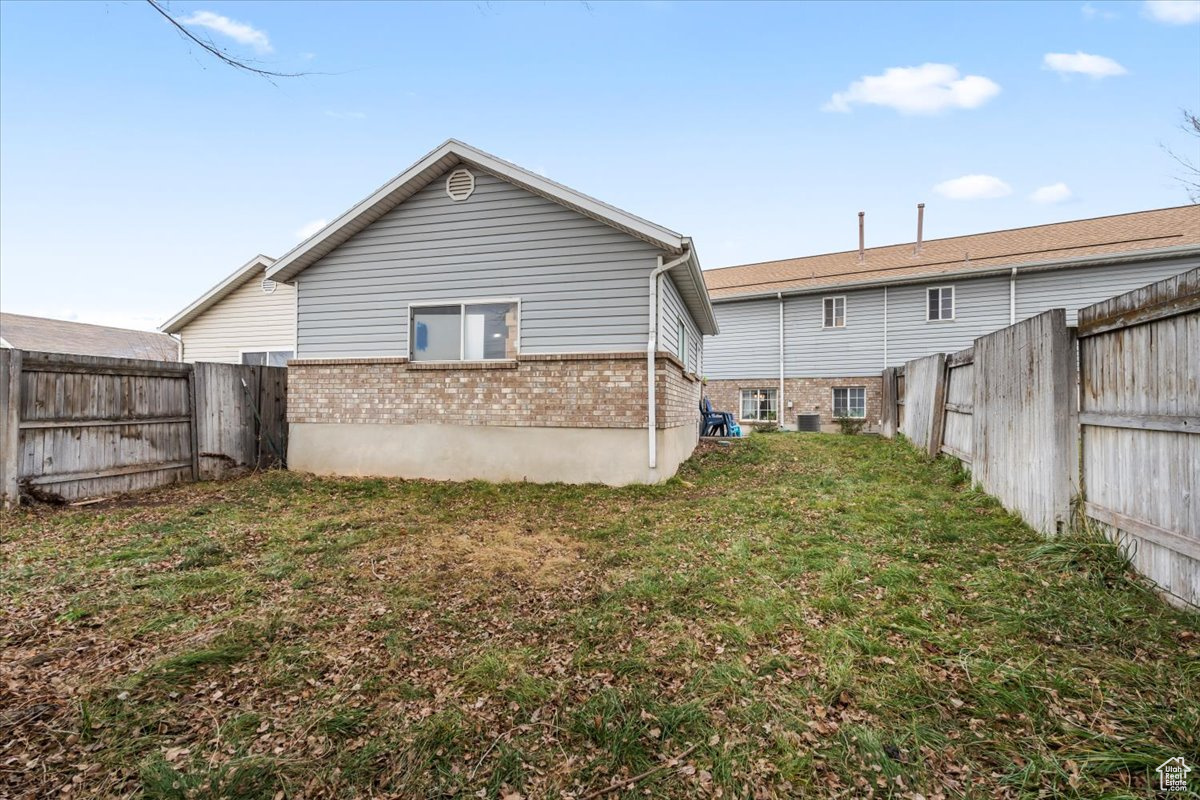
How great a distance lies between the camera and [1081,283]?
15.5m

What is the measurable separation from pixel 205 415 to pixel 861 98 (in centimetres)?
1618

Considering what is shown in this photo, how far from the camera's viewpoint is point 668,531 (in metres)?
5.27

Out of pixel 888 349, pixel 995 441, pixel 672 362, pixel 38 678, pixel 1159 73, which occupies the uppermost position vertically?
pixel 1159 73

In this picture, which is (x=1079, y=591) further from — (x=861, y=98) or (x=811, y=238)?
(x=811, y=238)

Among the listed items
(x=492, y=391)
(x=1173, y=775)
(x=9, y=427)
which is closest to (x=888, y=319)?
(x=492, y=391)

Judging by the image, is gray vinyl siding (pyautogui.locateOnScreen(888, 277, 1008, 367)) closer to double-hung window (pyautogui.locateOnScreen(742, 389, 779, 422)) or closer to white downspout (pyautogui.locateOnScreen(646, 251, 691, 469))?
double-hung window (pyautogui.locateOnScreen(742, 389, 779, 422))

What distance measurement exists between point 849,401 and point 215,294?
833 inches

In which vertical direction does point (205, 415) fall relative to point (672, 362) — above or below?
below

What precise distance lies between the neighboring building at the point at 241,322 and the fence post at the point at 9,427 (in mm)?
7625

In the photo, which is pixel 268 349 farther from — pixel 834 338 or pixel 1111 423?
pixel 834 338

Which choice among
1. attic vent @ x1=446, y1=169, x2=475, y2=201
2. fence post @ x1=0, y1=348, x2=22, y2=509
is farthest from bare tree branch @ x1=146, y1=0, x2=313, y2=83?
fence post @ x1=0, y1=348, x2=22, y2=509

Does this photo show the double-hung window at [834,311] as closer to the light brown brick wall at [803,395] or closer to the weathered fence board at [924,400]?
the light brown brick wall at [803,395]

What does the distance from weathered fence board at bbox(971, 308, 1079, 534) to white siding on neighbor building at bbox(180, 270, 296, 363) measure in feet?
50.8

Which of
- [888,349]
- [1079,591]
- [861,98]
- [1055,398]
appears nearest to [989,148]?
[861,98]
